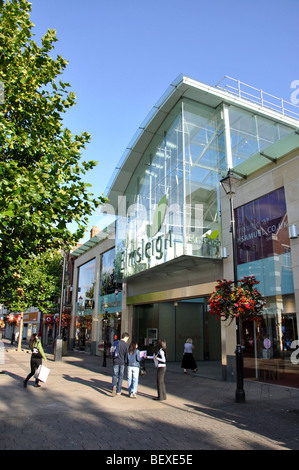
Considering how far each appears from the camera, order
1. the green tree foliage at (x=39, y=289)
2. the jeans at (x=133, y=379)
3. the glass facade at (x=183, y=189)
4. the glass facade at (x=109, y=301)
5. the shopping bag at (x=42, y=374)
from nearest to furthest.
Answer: the jeans at (x=133, y=379) → the shopping bag at (x=42, y=374) → the glass facade at (x=183, y=189) → the glass facade at (x=109, y=301) → the green tree foliage at (x=39, y=289)

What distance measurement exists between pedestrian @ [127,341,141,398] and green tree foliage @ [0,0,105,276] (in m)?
3.94

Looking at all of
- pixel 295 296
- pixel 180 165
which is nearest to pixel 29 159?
pixel 180 165

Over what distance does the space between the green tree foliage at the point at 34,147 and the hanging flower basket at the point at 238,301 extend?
4436mm

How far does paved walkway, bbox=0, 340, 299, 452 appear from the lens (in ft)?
18.2

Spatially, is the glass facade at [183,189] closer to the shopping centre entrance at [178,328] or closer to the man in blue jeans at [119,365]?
the shopping centre entrance at [178,328]

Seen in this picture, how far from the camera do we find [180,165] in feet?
51.7

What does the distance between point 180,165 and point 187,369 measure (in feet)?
33.4

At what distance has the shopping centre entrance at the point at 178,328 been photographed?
71.3ft

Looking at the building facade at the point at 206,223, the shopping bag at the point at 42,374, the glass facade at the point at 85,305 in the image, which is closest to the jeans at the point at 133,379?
the shopping bag at the point at 42,374

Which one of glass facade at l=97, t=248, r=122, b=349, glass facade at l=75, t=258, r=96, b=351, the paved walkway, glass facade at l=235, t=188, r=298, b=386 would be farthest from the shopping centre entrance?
the paved walkway

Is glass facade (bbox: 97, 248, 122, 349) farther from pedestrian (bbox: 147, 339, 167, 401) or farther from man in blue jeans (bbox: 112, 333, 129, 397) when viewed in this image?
pedestrian (bbox: 147, 339, 167, 401)

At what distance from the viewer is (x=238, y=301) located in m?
9.55

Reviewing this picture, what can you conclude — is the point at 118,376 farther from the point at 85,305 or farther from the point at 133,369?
the point at 85,305
